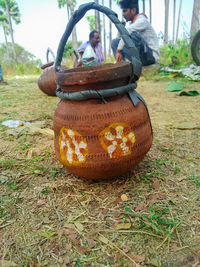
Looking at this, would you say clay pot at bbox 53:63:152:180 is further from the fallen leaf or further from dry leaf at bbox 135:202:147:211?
the fallen leaf

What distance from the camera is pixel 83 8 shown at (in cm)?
139

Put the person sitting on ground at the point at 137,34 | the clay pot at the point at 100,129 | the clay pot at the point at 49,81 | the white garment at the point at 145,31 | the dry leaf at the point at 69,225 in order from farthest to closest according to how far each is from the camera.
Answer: the white garment at the point at 145,31 → the person sitting on ground at the point at 137,34 → the clay pot at the point at 49,81 → the clay pot at the point at 100,129 → the dry leaf at the point at 69,225

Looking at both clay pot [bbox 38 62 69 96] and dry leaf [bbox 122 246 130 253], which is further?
clay pot [bbox 38 62 69 96]

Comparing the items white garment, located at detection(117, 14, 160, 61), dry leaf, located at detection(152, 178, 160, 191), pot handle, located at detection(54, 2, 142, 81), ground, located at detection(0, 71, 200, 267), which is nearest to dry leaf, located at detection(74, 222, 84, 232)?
ground, located at detection(0, 71, 200, 267)

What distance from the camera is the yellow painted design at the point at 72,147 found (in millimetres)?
1338

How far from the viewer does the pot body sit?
131cm

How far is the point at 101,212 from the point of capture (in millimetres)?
1299

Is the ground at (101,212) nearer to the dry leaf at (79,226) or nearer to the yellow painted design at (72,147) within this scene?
the dry leaf at (79,226)

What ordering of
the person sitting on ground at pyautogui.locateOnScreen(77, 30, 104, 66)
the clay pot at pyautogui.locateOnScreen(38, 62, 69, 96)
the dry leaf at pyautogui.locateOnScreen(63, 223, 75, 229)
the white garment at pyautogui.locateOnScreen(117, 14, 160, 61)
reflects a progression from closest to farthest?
the dry leaf at pyautogui.locateOnScreen(63, 223, 75, 229), the clay pot at pyautogui.locateOnScreen(38, 62, 69, 96), the white garment at pyautogui.locateOnScreen(117, 14, 160, 61), the person sitting on ground at pyautogui.locateOnScreen(77, 30, 104, 66)

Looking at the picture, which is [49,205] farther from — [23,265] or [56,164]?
[56,164]

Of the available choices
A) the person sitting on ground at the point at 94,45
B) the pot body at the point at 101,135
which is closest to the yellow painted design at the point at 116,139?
the pot body at the point at 101,135

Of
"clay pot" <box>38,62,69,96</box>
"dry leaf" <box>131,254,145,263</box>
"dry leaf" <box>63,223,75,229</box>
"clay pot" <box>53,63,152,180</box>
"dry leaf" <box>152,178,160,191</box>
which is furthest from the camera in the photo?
"clay pot" <box>38,62,69,96</box>

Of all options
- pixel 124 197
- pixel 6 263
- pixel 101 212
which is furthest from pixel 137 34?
pixel 6 263

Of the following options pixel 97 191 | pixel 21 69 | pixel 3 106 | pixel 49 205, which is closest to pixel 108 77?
pixel 97 191
